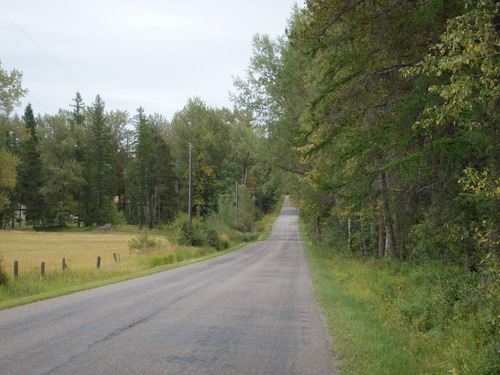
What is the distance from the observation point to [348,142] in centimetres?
1152

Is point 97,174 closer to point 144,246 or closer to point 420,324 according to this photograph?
point 144,246

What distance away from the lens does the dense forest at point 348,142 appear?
22.4 feet

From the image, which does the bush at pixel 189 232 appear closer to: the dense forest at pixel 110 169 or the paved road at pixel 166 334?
the paved road at pixel 166 334

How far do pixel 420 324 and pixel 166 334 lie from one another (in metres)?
4.76

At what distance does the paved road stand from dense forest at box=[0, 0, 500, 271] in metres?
2.99

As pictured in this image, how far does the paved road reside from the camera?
5.18m

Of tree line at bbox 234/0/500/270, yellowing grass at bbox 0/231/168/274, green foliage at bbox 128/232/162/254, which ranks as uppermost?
tree line at bbox 234/0/500/270

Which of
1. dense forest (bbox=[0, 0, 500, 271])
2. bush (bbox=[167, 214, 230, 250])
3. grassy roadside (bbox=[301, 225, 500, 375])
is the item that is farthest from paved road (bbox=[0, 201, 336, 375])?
bush (bbox=[167, 214, 230, 250])

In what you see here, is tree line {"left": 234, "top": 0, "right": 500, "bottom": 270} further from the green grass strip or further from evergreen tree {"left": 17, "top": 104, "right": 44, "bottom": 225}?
evergreen tree {"left": 17, "top": 104, "right": 44, "bottom": 225}

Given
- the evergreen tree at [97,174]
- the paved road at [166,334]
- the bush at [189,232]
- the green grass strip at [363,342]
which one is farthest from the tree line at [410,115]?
the evergreen tree at [97,174]

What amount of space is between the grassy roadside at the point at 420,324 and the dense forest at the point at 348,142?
2.74 ft

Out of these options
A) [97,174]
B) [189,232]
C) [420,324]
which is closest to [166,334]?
[420,324]

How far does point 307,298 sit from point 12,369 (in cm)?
798

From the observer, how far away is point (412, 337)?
721 centimetres
